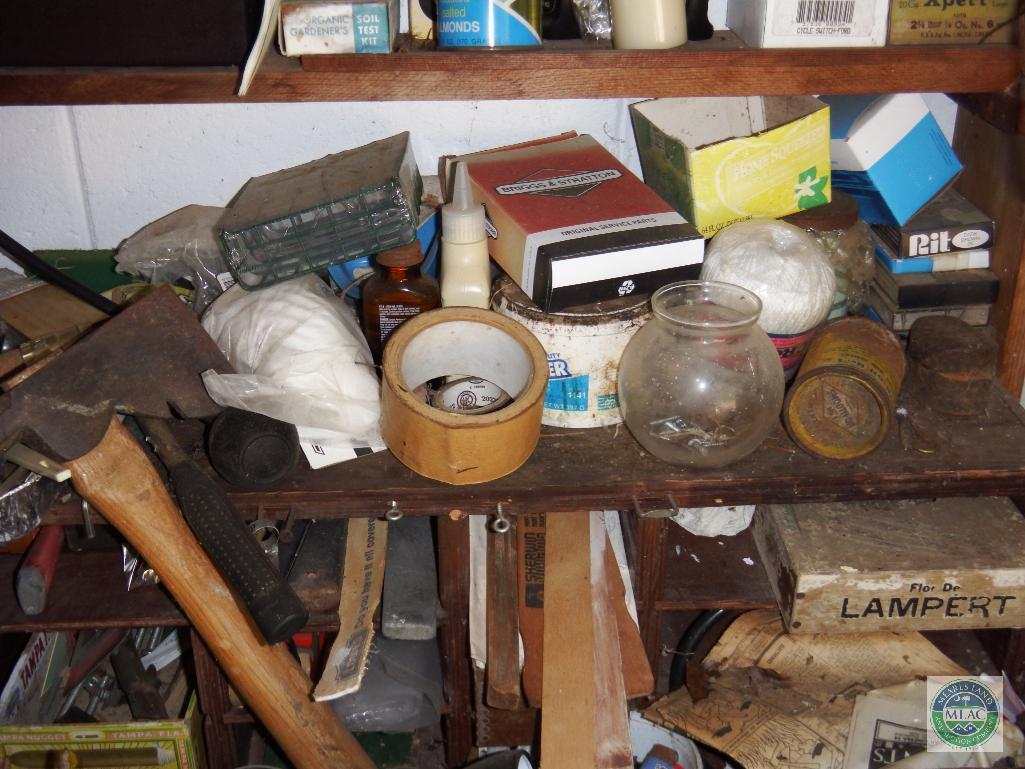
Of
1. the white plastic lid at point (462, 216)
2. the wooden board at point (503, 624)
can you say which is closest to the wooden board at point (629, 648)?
the wooden board at point (503, 624)

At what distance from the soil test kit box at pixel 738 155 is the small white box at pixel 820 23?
0.08m

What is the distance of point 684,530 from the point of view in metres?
1.22

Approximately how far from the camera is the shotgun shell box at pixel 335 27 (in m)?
0.98

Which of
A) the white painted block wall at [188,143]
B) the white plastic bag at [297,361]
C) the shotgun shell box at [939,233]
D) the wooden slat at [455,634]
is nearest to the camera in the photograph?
the white plastic bag at [297,361]

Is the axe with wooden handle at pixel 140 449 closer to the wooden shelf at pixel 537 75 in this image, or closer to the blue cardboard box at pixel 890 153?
the wooden shelf at pixel 537 75

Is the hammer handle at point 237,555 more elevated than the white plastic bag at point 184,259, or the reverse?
the white plastic bag at point 184,259

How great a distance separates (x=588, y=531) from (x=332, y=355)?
1.24 ft

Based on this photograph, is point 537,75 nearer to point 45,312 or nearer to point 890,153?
point 890,153

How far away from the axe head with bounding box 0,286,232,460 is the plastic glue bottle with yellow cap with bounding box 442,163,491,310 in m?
0.27

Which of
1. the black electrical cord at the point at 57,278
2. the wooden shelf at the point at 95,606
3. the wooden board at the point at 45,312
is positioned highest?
the black electrical cord at the point at 57,278

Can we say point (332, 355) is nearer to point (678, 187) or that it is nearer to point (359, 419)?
point (359, 419)

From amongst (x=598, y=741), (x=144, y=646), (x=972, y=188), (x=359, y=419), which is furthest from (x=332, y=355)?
(x=972, y=188)

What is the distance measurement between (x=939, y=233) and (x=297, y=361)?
2.64ft

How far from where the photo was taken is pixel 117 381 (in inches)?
36.8
